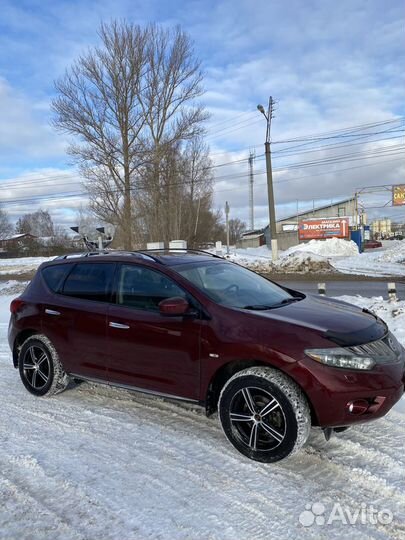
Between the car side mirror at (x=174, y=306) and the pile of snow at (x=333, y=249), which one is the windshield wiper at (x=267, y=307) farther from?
the pile of snow at (x=333, y=249)

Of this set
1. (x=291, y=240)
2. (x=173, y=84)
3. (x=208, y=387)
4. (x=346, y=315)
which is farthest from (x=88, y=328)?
(x=291, y=240)

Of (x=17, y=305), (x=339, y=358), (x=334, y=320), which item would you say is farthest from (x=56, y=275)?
(x=339, y=358)

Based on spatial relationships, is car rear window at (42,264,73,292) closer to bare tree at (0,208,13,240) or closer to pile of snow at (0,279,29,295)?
pile of snow at (0,279,29,295)

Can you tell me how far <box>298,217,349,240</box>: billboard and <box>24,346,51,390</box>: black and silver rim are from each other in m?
43.3

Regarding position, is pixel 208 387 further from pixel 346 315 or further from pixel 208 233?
pixel 208 233

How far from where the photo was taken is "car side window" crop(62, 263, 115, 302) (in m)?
4.84

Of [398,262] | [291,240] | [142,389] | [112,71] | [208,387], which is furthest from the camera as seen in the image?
[291,240]

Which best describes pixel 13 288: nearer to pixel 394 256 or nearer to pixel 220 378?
pixel 220 378

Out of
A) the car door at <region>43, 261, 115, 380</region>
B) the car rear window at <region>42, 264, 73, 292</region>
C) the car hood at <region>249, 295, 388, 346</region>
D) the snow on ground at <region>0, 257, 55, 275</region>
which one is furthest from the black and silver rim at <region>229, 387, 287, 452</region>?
A: the snow on ground at <region>0, 257, 55, 275</region>

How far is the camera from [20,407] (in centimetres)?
492

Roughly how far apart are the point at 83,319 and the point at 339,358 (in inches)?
102

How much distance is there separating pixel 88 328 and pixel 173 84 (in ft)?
113

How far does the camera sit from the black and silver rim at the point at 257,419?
3.59 metres

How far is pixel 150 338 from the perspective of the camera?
4.27 m
